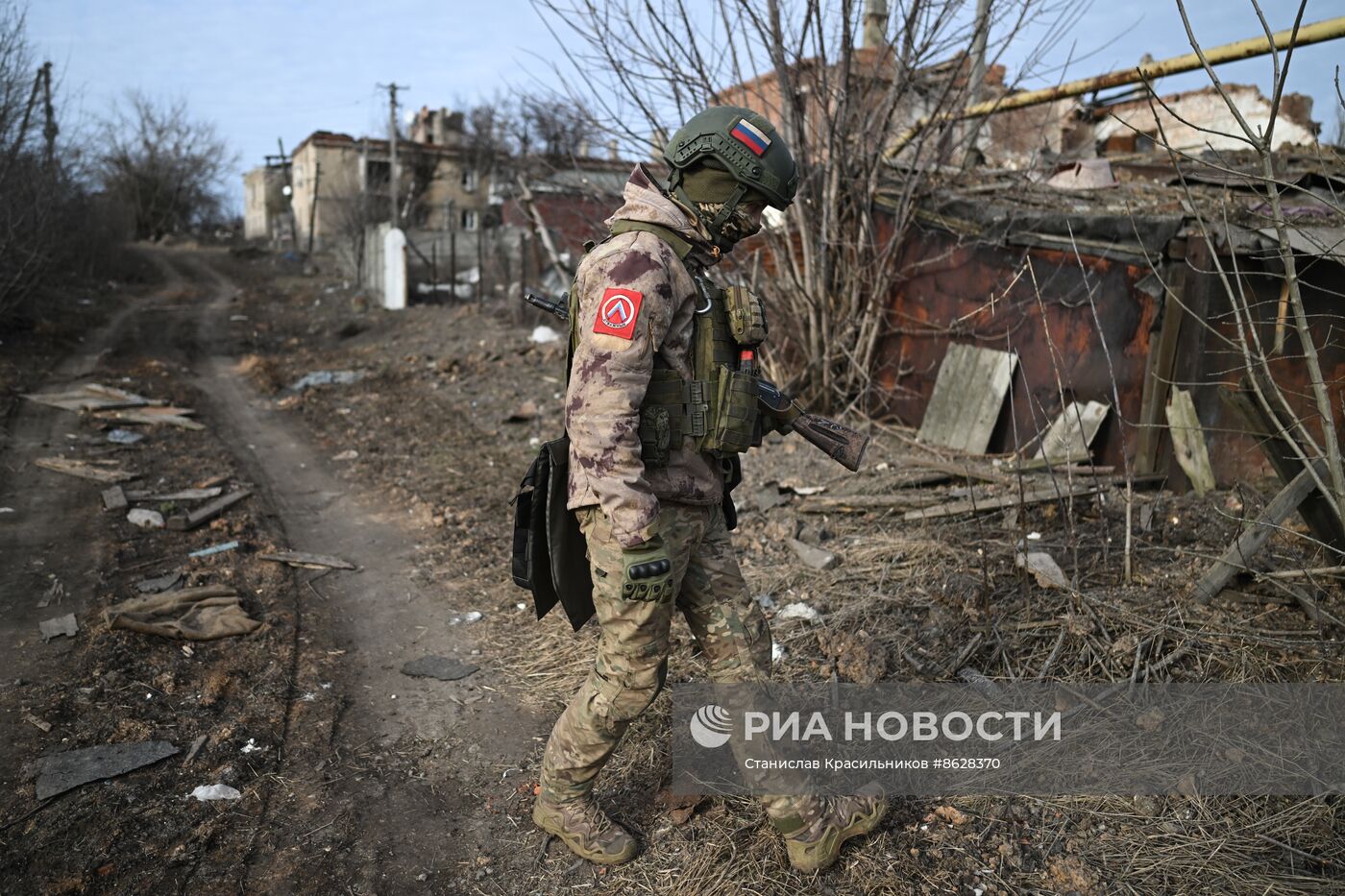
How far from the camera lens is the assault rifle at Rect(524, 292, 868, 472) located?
2666 millimetres

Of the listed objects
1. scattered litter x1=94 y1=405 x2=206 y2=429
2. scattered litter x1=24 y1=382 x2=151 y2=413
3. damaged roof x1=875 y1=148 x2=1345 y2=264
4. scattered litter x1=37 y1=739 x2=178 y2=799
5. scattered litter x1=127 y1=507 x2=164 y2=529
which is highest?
damaged roof x1=875 y1=148 x2=1345 y2=264

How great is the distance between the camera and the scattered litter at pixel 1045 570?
3713mm

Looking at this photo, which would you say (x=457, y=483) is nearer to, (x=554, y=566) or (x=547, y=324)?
(x=554, y=566)

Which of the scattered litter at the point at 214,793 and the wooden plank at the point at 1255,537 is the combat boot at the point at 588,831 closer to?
the scattered litter at the point at 214,793

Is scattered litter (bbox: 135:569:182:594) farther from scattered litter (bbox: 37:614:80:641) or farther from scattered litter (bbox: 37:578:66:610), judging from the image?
scattered litter (bbox: 37:614:80:641)

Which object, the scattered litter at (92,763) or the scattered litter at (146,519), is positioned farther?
the scattered litter at (146,519)

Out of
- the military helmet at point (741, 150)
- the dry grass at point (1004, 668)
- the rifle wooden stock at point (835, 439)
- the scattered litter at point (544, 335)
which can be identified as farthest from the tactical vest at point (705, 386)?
the scattered litter at point (544, 335)

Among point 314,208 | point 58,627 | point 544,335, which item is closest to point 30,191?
point 544,335

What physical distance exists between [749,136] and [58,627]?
377 cm

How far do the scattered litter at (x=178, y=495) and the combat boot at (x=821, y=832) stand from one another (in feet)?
16.9

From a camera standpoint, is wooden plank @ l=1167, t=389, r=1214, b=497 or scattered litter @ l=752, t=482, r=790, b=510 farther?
scattered litter @ l=752, t=482, r=790, b=510

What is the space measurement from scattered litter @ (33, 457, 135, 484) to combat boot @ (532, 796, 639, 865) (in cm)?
530

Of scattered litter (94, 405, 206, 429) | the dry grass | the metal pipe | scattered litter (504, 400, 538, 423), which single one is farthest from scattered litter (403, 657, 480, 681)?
scattered litter (94, 405, 206, 429)

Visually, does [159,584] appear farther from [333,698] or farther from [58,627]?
[333,698]
